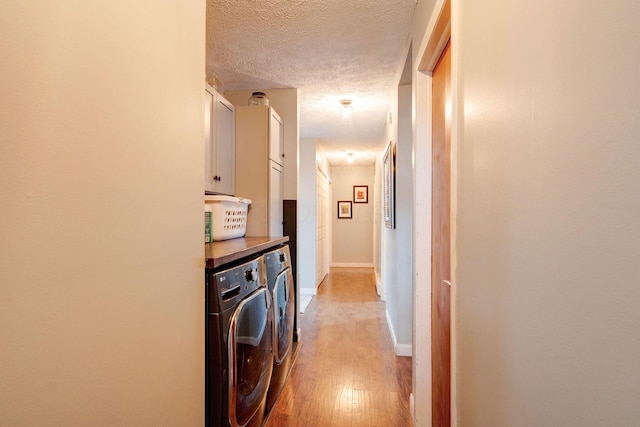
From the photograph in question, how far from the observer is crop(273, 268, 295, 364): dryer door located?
6.53ft

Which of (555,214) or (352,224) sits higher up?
(555,214)

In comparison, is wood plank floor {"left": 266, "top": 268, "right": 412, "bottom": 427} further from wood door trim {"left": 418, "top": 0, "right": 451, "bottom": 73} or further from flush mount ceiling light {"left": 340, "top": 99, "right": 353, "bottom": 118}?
flush mount ceiling light {"left": 340, "top": 99, "right": 353, "bottom": 118}

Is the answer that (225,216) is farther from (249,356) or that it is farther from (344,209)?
(344,209)

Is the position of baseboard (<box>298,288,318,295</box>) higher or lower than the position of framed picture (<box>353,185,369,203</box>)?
lower

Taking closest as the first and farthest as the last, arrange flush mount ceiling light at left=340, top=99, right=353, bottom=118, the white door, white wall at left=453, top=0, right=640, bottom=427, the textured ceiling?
white wall at left=453, top=0, right=640, bottom=427, the textured ceiling, flush mount ceiling light at left=340, top=99, right=353, bottom=118, the white door

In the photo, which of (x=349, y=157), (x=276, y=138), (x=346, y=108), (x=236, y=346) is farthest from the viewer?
(x=349, y=157)

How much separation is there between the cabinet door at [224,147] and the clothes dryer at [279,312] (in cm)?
72

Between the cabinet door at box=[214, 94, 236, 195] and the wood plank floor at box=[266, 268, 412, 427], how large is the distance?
5.01 ft

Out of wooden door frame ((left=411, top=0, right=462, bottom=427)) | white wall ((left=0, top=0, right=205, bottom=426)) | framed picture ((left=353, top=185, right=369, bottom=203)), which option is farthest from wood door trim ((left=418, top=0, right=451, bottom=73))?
framed picture ((left=353, top=185, right=369, bottom=203))

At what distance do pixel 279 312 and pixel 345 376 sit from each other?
84 cm

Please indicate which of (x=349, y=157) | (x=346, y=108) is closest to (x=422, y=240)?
(x=346, y=108)

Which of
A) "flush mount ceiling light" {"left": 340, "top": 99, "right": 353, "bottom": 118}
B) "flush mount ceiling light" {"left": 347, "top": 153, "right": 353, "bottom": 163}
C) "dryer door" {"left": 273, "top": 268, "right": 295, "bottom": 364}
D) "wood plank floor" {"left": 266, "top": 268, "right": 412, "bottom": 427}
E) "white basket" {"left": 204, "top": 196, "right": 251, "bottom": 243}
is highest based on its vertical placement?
"flush mount ceiling light" {"left": 340, "top": 99, "right": 353, "bottom": 118}

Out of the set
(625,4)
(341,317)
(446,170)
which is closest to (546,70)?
(625,4)

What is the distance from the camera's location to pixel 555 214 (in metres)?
0.56
